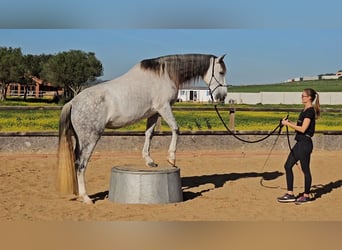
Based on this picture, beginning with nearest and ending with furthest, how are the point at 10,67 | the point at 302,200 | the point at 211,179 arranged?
the point at 302,200, the point at 211,179, the point at 10,67

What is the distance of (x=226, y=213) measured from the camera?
4680 mm

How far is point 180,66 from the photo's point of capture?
210 inches

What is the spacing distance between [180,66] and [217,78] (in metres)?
0.48

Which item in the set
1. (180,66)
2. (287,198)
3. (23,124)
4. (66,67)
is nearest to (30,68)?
(66,67)

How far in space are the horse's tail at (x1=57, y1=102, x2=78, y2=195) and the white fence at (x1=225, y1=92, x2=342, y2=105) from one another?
590 inches

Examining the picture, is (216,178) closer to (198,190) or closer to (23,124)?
(198,190)

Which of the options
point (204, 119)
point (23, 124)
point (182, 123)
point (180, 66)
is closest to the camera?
point (180, 66)

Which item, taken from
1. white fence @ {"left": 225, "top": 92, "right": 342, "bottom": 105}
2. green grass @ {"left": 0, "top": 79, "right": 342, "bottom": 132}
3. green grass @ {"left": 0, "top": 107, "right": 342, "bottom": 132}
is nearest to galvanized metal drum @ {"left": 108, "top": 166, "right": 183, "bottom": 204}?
green grass @ {"left": 0, "top": 79, "right": 342, "bottom": 132}

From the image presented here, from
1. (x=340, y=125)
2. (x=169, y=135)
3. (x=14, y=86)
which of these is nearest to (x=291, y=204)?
(x=169, y=135)

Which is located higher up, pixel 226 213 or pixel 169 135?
pixel 169 135

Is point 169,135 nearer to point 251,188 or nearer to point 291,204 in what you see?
point 251,188

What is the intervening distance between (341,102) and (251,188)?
13.6 meters

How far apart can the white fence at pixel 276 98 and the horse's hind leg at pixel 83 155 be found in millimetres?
14914

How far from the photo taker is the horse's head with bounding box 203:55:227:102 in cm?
543
